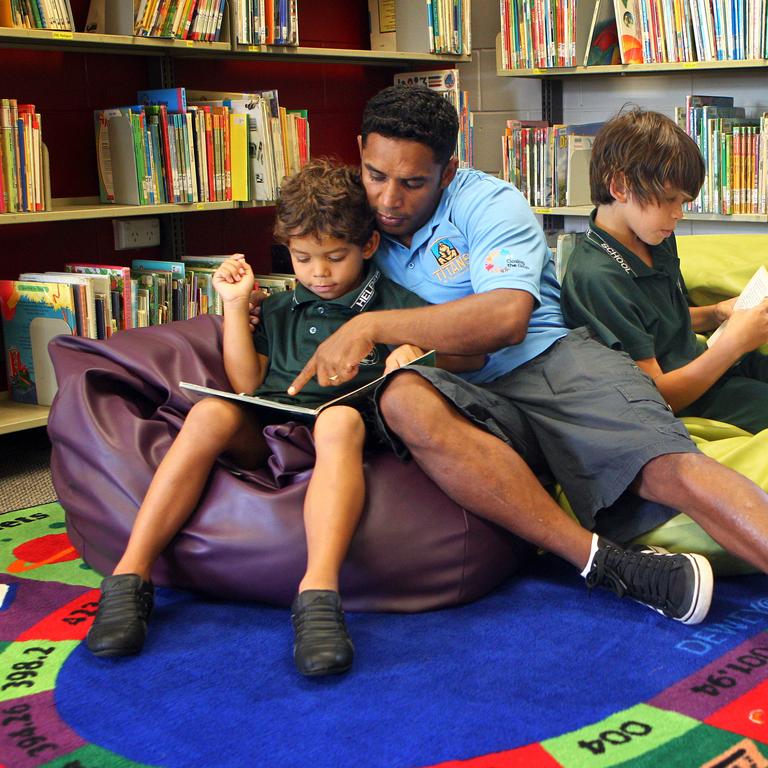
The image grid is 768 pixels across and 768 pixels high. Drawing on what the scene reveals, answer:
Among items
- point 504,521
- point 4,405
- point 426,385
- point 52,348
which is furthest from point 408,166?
point 4,405

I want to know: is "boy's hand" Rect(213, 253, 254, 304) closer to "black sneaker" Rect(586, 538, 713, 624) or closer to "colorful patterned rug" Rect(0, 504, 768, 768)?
"colorful patterned rug" Rect(0, 504, 768, 768)

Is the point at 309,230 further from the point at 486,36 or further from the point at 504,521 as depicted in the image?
the point at 486,36

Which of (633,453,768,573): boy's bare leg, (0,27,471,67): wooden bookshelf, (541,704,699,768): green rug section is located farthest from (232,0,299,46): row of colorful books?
(541,704,699,768): green rug section

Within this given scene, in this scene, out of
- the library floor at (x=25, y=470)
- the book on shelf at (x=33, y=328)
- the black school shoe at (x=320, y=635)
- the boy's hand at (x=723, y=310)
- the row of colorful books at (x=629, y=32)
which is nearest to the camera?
the black school shoe at (x=320, y=635)

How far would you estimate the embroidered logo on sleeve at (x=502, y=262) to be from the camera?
6.30 feet

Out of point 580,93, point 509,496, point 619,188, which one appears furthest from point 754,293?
point 580,93

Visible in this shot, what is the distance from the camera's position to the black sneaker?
1.72 m

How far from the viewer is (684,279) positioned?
2549 millimetres

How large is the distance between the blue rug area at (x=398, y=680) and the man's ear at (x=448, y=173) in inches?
31.6

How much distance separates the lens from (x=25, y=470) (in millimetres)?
2891

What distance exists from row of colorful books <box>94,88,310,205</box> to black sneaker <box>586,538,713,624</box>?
1.90m

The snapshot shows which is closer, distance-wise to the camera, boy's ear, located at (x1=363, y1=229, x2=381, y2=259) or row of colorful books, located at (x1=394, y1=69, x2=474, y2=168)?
boy's ear, located at (x1=363, y1=229, x2=381, y2=259)

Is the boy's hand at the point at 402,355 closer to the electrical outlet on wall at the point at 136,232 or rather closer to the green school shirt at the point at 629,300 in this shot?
the green school shirt at the point at 629,300

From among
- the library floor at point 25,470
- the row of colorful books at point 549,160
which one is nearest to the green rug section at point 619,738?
the library floor at point 25,470
